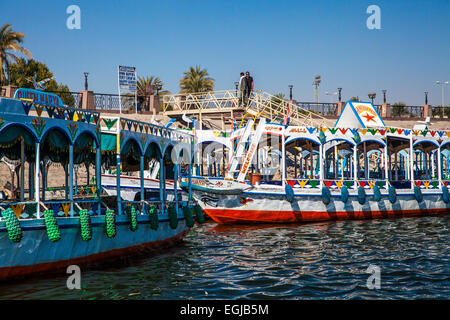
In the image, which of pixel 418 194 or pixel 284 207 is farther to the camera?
pixel 418 194

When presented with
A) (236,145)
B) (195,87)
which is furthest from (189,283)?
(195,87)

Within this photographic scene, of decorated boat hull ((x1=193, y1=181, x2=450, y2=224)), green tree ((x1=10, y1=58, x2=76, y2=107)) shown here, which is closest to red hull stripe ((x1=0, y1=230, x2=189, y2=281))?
decorated boat hull ((x1=193, y1=181, x2=450, y2=224))

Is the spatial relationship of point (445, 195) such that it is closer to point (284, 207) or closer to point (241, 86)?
point (284, 207)

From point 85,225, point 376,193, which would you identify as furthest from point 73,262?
point 376,193

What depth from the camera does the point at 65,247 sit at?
1061cm

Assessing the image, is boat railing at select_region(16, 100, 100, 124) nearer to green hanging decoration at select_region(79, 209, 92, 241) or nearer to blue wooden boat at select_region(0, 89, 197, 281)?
blue wooden boat at select_region(0, 89, 197, 281)

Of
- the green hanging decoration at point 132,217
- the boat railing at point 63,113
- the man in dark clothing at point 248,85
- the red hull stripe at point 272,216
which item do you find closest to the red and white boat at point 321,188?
the red hull stripe at point 272,216

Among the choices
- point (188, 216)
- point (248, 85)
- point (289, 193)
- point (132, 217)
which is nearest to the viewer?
point (132, 217)

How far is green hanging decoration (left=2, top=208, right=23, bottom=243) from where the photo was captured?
31.1 feet

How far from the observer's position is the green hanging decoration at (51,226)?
396 inches

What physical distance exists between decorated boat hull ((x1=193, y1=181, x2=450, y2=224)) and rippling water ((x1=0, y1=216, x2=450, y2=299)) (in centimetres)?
221

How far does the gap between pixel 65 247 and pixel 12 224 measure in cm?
146
